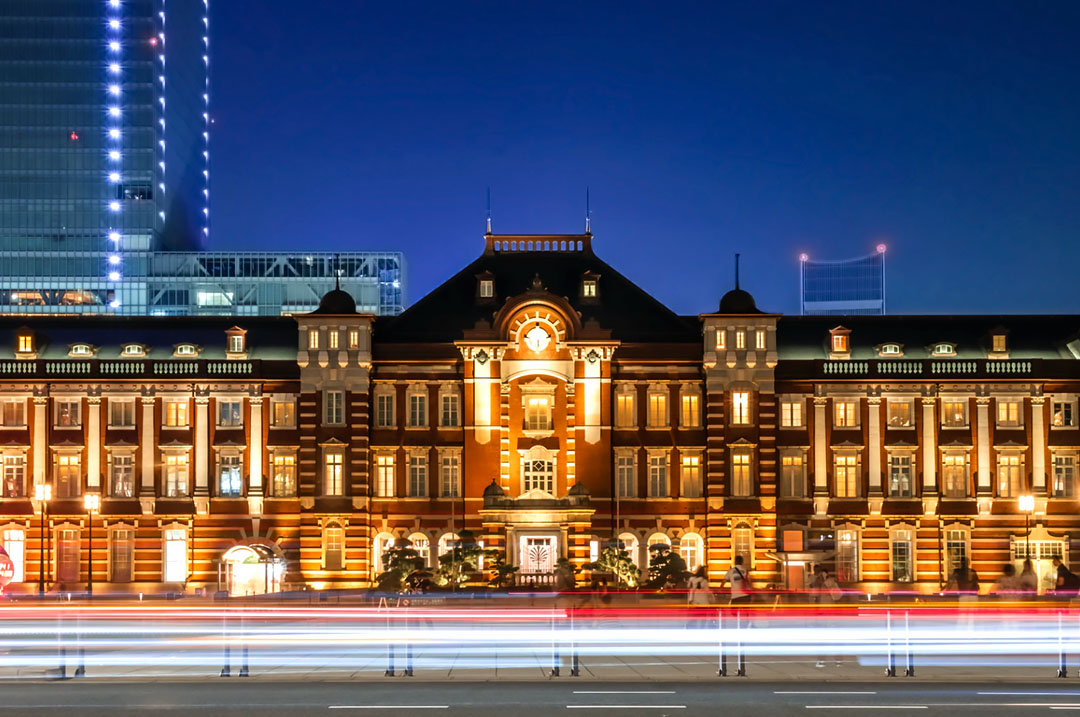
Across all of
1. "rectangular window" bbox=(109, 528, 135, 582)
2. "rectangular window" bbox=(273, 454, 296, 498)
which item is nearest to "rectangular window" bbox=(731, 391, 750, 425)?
"rectangular window" bbox=(273, 454, 296, 498)

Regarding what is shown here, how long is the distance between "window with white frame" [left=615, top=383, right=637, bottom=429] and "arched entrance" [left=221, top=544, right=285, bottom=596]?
1801 cm

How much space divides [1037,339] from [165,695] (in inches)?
2140

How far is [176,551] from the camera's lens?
222 feet

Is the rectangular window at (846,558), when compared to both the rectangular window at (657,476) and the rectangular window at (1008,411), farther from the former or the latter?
the rectangular window at (1008,411)

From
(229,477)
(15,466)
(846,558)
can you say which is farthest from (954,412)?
(15,466)

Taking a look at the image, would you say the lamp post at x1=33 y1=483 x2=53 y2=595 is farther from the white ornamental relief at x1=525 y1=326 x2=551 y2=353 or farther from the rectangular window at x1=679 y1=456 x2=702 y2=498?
the rectangular window at x1=679 y1=456 x2=702 y2=498

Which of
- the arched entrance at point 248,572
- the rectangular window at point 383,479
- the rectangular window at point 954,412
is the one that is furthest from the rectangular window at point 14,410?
the rectangular window at point 954,412

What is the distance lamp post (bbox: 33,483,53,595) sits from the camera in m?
64.1

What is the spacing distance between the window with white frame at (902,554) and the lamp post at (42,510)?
135 ft

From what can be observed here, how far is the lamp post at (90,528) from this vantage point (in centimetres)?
6247

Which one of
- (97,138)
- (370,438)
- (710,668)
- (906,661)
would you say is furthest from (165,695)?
(97,138)

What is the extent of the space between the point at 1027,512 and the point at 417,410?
29891 millimetres

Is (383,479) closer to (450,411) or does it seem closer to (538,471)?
(450,411)

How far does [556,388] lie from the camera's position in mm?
67312
